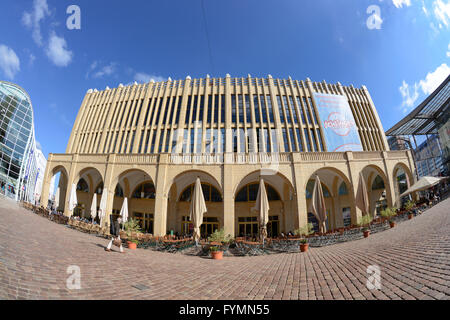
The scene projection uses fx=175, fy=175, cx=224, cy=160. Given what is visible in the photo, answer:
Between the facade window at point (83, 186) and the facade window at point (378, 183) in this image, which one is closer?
the facade window at point (378, 183)

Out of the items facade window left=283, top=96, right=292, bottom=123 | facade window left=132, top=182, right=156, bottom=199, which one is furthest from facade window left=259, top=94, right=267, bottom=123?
facade window left=132, top=182, right=156, bottom=199

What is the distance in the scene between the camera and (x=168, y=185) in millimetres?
15516

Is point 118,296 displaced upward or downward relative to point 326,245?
upward

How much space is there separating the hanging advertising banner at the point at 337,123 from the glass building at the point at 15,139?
117 feet

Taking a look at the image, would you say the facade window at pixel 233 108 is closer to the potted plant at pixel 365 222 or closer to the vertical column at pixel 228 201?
the vertical column at pixel 228 201

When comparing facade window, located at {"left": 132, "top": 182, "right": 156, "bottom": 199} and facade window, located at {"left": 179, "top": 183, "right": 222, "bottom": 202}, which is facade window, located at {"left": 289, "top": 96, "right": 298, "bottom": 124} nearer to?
facade window, located at {"left": 179, "top": 183, "right": 222, "bottom": 202}

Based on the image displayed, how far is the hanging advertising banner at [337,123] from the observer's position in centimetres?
2156

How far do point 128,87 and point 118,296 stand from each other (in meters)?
29.7

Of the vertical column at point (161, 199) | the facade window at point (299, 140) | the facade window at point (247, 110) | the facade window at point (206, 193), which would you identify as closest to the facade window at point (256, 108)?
the facade window at point (247, 110)

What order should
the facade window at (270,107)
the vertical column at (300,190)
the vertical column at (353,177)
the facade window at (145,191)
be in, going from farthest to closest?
1. the facade window at (270,107)
2. the facade window at (145,191)
3. the vertical column at (353,177)
4. the vertical column at (300,190)

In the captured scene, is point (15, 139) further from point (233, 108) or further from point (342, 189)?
point (342, 189)

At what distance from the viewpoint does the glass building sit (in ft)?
61.0
